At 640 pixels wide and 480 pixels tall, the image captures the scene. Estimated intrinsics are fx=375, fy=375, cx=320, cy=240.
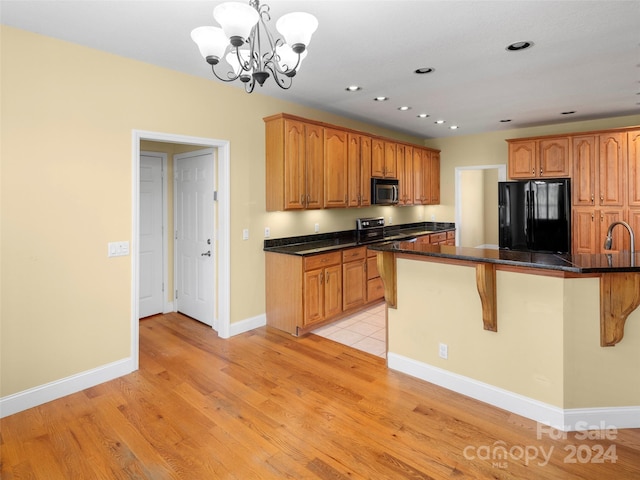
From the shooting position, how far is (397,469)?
2.06 m

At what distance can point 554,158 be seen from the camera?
546cm

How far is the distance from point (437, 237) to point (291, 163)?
11.6 feet

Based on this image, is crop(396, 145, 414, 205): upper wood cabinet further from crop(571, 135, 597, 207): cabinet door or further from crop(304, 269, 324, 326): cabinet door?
crop(304, 269, 324, 326): cabinet door

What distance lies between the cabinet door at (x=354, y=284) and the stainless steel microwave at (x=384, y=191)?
3.51 ft

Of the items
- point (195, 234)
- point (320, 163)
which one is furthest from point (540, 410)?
point (195, 234)

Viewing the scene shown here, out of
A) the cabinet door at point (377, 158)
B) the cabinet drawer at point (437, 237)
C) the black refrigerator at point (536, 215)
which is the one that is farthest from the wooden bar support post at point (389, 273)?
the cabinet drawer at point (437, 237)

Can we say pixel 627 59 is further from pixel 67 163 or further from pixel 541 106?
pixel 67 163

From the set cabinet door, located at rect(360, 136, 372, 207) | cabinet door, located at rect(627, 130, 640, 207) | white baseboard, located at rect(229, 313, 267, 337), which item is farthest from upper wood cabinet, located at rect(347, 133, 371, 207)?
cabinet door, located at rect(627, 130, 640, 207)

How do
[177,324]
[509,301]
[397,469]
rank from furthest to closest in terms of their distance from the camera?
[177,324] → [509,301] → [397,469]

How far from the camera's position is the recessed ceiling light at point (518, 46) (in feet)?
9.58

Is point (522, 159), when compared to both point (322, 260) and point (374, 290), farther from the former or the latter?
point (322, 260)

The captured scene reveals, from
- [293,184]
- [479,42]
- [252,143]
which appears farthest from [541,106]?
[252,143]

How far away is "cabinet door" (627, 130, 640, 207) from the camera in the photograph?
491cm

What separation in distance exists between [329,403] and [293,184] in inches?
94.4
